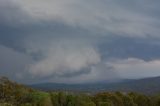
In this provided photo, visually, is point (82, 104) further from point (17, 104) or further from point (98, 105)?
point (17, 104)

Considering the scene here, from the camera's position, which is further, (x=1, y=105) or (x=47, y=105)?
(x=47, y=105)

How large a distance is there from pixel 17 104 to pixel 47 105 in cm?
1489

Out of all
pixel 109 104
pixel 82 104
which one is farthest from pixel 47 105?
pixel 109 104

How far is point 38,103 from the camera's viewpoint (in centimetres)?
19588

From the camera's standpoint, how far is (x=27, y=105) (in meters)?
178

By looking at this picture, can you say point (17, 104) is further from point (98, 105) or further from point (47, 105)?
point (98, 105)

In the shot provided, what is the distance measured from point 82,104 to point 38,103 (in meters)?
21.4

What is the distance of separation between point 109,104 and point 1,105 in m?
53.2

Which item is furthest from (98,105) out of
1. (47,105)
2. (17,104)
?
(17,104)

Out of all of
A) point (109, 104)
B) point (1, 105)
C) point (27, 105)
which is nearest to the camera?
point (1, 105)

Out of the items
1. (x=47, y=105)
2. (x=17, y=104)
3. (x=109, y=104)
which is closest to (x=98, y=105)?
(x=109, y=104)

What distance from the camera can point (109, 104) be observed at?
192 m

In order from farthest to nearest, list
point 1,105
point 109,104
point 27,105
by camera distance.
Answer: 1. point 109,104
2. point 27,105
3. point 1,105

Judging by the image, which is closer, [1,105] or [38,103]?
[1,105]
